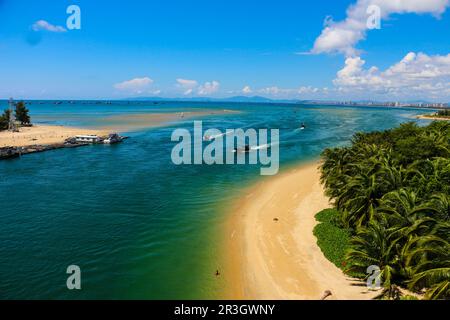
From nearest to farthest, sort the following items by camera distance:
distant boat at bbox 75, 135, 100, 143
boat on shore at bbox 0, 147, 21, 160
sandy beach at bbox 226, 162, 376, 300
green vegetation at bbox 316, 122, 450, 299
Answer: green vegetation at bbox 316, 122, 450, 299
sandy beach at bbox 226, 162, 376, 300
boat on shore at bbox 0, 147, 21, 160
distant boat at bbox 75, 135, 100, 143

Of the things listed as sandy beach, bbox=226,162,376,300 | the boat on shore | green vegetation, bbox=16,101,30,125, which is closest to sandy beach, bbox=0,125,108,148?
the boat on shore

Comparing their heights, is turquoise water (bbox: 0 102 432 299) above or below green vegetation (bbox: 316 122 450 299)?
below

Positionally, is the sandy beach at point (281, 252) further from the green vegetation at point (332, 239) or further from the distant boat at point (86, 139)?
the distant boat at point (86, 139)

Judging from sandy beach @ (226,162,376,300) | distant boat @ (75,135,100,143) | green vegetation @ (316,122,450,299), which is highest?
distant boat @ (75,135,100,143)

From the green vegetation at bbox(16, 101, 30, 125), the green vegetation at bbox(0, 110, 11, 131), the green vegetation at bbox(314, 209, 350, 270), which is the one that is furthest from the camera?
the green vegetation at bbox(16, 101, 30, 125)

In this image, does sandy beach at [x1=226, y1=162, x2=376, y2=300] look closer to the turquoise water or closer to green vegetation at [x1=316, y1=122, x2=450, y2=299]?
green vegetation at [x1=316, y1=122, x2=450, y2=299]

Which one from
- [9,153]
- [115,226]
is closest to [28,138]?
[9,153]
